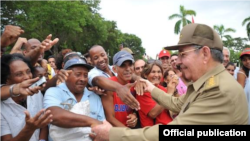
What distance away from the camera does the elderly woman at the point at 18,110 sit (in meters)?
2.40

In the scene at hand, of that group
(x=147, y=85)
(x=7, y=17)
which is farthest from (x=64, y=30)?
(x=147, y=85)

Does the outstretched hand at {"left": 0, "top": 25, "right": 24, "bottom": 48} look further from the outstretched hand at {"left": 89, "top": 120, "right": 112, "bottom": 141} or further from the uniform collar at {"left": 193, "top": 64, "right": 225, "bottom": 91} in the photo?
the uniform collar at {"left": 193, "top": 64, "right": 225, "bottom": 91}

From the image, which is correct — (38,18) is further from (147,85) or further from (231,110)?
(231,110)

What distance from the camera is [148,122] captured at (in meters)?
3.61

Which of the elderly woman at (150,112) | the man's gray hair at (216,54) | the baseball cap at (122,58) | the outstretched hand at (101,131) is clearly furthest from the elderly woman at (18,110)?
the man's gray hair at (216,54)

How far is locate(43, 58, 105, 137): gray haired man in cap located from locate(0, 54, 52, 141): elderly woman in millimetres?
173

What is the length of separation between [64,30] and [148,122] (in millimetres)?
19039

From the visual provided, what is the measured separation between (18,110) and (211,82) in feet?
7.28

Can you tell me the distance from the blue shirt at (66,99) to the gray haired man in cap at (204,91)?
454 millimetres

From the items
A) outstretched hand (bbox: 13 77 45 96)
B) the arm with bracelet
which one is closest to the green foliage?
the arm with bracelet

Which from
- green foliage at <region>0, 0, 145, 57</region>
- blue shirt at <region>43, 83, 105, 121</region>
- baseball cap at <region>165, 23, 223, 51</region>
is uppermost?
green foliage at <region>0, 0, 145, 57</region>

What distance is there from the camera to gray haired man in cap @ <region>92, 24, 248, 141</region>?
7.12ft

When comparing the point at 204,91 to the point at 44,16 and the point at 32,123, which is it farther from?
the point at 44,16

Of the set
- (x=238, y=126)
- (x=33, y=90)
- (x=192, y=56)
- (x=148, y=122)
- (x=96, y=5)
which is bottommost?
(x=148, y=122)
